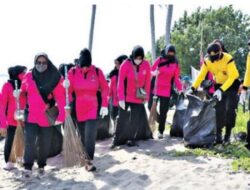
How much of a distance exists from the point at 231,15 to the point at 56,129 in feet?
121

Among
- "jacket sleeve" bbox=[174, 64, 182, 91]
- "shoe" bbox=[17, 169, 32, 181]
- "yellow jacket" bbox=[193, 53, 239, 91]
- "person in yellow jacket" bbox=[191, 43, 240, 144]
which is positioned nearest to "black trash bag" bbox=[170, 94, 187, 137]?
"jacket sleeve" bbox=[174, 64, 182, 91]

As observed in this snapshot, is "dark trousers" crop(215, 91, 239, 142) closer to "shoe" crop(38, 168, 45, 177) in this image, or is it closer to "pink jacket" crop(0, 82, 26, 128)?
"shoe" crop(38, 168, 45, 177)

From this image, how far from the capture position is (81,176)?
5.98 meters

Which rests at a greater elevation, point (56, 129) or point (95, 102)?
point (95, 102)

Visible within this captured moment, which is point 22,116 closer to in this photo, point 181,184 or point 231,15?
point 181,184

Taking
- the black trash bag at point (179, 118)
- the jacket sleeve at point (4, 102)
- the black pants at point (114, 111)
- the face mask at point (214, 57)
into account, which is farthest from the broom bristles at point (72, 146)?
the black pants at point (114, 111)

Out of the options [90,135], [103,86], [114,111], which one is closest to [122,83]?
[103,86]

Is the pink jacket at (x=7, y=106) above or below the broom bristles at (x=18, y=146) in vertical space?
above

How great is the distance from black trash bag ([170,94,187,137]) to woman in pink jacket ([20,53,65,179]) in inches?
109

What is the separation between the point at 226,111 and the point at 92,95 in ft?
7.07

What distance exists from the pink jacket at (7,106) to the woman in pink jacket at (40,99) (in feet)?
2.08

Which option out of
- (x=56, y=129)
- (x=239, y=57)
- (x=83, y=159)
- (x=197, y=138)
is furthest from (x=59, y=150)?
(x=239, y=57)

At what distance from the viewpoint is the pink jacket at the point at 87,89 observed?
20.8ft

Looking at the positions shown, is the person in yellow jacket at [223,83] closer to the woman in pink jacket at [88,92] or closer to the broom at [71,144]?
the woman in pink jacket at [88,92]
